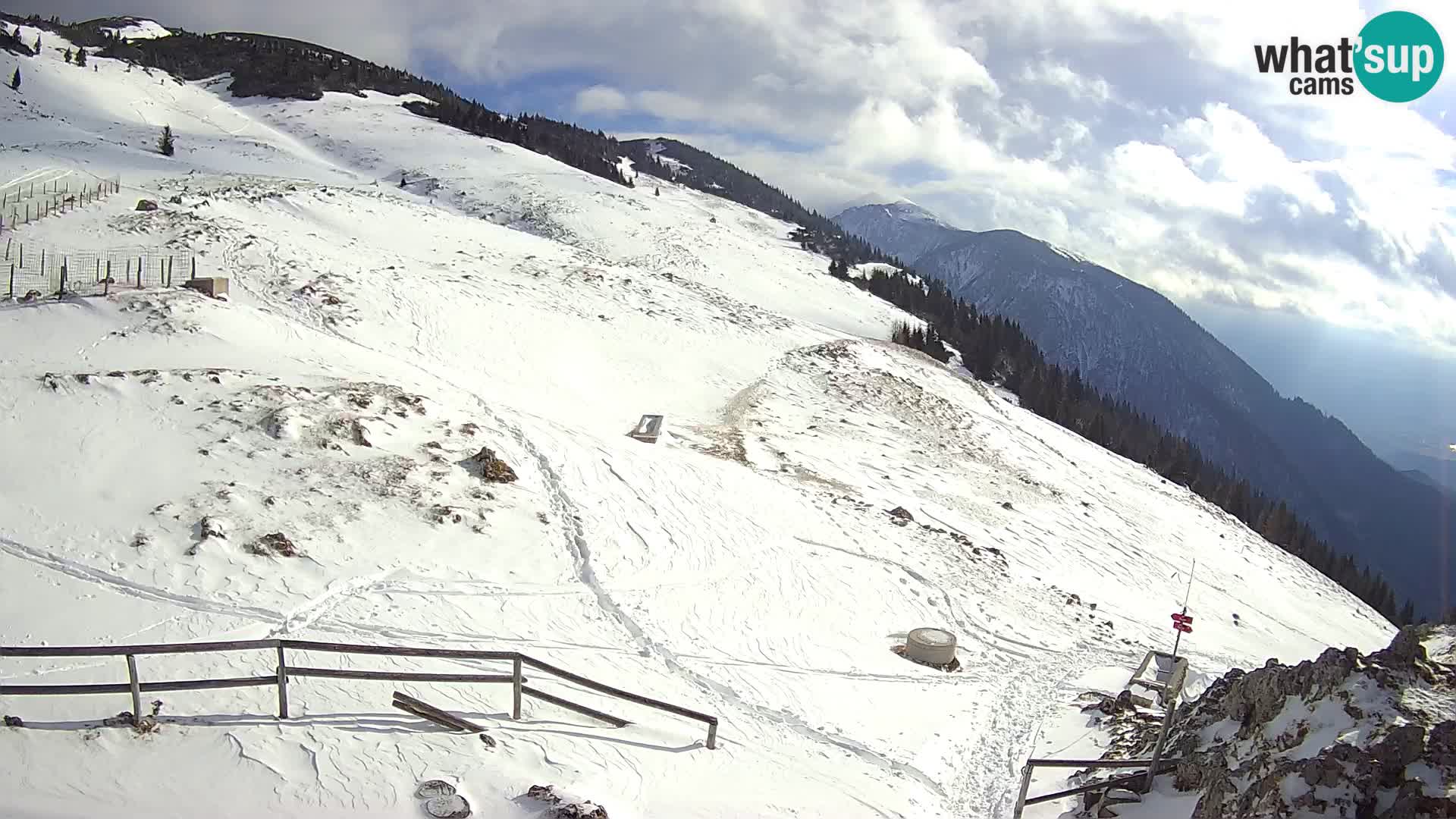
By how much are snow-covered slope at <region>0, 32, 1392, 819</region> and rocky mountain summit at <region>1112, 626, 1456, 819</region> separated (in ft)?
13.6

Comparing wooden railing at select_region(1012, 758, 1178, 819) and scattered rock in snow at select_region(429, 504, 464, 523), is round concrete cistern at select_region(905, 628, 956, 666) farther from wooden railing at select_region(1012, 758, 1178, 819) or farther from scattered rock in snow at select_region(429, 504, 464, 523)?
scattered rock in snow at select_region(429, 504, 464, 523)

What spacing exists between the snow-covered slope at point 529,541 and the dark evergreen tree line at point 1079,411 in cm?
2655

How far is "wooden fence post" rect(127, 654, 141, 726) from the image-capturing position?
810cm

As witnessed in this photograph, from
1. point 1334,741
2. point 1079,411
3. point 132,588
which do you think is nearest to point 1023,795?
point 1334,741

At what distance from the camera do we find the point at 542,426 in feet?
76.1

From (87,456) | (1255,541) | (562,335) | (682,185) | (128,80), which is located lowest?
(1255,541)

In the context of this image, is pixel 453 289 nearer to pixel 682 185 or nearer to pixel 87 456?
pixel 87 456

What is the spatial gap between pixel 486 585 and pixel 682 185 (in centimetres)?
15916

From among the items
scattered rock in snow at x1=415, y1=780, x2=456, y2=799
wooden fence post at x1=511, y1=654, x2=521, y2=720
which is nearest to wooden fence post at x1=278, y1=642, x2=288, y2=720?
scattered rock in snow at x1=415, y1=780, x2=456, y2=799

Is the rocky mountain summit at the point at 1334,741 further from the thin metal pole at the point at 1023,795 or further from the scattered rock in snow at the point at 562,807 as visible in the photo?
the scattered rock in snow at the point at 562,807

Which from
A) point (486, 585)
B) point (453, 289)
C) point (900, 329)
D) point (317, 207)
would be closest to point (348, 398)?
point (486, 585)

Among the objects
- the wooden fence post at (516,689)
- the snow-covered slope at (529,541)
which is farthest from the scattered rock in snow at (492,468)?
the wooden fence post at (516,689)

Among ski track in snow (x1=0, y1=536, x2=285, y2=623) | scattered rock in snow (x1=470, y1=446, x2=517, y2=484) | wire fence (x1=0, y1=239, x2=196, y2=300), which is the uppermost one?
wire fence (x1=0, y1=239, x2=196, y2=300)

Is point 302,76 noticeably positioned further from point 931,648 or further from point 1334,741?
point 1334,741
